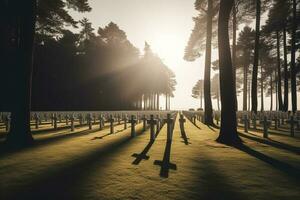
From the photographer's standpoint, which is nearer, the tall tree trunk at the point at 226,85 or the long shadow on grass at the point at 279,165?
the long shadow on grass at the point at 279,165

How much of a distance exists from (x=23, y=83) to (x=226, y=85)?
8.36 metres

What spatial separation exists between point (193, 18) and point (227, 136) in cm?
1834

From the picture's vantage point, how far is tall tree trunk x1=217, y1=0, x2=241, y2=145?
32.7ft

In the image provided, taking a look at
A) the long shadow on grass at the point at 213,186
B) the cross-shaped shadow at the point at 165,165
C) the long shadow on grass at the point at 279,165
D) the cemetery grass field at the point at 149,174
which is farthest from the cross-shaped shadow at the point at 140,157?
the long shadow on grass at the point at 279,165

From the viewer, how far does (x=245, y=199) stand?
351 cm

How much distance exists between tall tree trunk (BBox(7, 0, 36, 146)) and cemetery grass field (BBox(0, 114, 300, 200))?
1.77 meters

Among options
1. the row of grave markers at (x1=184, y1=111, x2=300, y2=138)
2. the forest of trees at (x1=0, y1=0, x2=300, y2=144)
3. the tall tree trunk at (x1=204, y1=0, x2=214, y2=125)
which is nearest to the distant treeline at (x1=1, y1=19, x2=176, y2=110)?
the forest of trees at (x1=0, y1=0, x2=300, y2=144)

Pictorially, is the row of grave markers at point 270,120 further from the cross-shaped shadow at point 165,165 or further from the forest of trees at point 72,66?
the forest of trees at point 72,66

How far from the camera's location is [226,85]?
10180 mm

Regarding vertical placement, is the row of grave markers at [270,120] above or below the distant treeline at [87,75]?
below

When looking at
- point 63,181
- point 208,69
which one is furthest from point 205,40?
point 63,181

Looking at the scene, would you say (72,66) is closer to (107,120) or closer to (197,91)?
(107,120)

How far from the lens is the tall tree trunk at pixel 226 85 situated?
32.7 feet

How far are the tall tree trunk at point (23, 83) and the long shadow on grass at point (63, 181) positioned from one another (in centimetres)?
388
